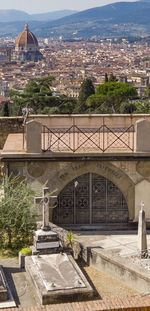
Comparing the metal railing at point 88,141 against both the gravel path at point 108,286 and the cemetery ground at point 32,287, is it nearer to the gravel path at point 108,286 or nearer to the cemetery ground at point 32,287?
the cemetery ground at point 32,287

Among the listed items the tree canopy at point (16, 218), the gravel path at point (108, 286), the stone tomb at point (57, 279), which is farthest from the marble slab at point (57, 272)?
the tree canopy at point (16, 218)

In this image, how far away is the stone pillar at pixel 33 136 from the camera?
A: 1345cm

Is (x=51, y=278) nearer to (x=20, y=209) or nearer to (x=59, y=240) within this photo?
(x=59, y=240)

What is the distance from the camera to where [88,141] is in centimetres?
1518

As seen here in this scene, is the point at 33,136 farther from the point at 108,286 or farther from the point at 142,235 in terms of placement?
the point at 108,286

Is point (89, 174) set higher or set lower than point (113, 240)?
higher

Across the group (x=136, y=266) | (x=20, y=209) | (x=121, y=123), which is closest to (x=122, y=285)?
(x=136, y=266)

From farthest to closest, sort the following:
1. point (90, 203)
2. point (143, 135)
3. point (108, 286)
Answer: point (90, 203)
point (143, 135)
point (108, 286)

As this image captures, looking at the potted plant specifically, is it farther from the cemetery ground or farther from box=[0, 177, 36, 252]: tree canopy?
box=[0, 177, 36, 252]: tree canopy

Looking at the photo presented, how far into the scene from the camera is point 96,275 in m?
10.6

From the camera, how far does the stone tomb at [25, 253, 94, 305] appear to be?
9.01 m

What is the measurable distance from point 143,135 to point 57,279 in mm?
5213

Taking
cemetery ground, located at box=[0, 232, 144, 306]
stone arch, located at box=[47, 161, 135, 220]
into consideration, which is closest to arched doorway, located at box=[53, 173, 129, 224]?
stone arch, located at box=[47, 161, 135, 220]

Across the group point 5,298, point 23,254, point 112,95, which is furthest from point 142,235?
point 112,95
